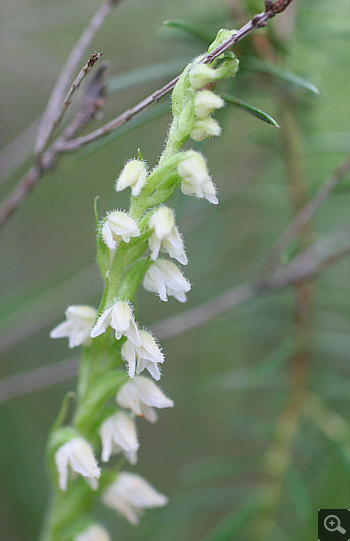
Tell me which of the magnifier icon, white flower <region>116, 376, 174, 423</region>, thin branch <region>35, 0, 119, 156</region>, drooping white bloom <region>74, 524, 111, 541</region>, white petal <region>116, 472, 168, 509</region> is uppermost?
thin branch <region>35, 0, 119, 156</region>

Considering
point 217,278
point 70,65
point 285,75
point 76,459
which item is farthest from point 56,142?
point 217,278

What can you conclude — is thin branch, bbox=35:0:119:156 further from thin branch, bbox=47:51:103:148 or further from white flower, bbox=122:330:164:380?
white flower, bbox=122:330:164:380

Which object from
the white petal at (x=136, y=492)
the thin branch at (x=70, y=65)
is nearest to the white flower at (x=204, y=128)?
the thin branch at (x=70, y=65)

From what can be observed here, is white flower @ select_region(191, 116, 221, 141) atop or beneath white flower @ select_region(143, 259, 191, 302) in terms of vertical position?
atop

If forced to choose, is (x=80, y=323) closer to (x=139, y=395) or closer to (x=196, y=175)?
(x=139, y=395)

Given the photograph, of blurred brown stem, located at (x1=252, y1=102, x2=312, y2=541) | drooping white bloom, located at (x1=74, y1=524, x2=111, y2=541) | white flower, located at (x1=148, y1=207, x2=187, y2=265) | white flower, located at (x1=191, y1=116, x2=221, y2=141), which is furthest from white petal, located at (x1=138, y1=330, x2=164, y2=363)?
blurred brown stem, located at (x1=252, y1=102, x2=312, y2=541)

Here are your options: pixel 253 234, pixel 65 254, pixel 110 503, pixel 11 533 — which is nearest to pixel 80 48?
pixel 110 503
